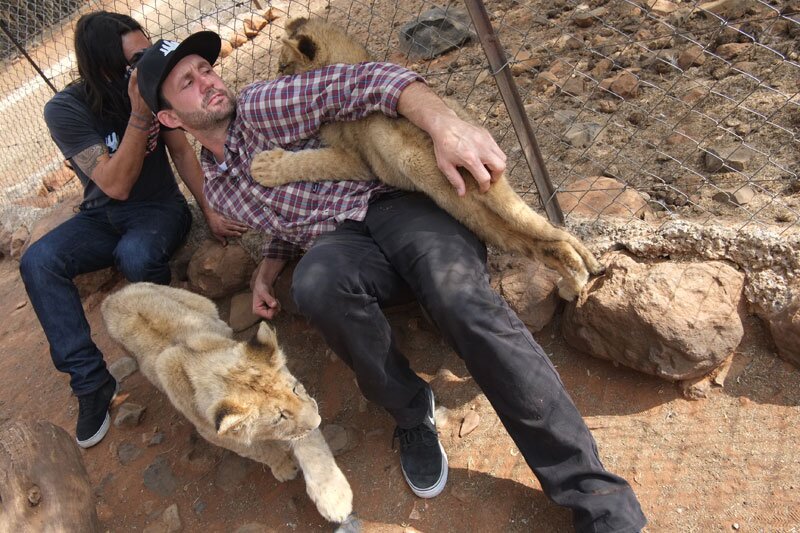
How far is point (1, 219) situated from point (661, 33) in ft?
26.2

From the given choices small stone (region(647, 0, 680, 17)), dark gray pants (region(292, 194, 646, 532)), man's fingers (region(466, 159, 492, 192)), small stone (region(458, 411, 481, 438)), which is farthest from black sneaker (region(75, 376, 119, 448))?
small stone (region(647, 0, 680, 17))

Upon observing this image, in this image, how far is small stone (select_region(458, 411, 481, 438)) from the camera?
10.1 ft

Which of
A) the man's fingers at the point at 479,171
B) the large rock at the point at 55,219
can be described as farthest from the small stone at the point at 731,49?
the large rock at the point at 55,219

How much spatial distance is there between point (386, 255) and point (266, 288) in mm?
1183

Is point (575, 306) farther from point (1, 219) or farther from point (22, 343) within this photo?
point (1, 219)

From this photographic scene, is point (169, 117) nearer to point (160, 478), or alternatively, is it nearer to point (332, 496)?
point (160, 478)

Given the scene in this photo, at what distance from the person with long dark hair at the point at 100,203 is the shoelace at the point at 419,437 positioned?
2.20m

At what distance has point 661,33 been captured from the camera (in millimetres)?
4559

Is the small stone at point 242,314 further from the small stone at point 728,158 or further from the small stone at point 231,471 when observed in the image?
the small stone at point 728,158

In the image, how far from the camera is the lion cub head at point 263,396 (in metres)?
2.65

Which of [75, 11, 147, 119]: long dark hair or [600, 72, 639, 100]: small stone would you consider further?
[600, 72, 639, 100]: small stone

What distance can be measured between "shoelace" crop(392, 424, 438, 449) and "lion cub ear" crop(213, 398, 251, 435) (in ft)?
2.88

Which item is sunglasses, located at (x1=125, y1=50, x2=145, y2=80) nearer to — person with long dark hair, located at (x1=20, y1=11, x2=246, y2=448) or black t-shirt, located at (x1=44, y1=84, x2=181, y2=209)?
person with long dark hair, located at (x1=20, y1=11, x2=246, y2=448)

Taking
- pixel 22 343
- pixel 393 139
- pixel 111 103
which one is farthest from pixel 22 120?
pixel 393 139
